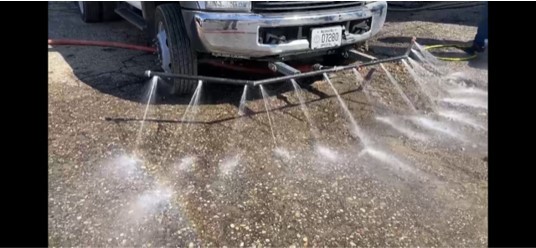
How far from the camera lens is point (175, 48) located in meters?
3.49

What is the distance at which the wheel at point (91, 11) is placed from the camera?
665 centimetres

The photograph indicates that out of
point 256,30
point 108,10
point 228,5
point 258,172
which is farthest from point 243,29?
point 108,10

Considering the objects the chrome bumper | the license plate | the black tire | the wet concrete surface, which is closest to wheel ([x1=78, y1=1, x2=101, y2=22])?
the black tire

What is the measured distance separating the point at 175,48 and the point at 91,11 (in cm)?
401

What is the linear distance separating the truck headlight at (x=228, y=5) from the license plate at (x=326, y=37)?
577 mm

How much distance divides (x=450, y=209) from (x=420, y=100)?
165cm

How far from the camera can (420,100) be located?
12.6 ft

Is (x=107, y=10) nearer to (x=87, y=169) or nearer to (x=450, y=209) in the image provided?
(x=87, y=169)

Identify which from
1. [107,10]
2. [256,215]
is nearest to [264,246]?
[256,215]

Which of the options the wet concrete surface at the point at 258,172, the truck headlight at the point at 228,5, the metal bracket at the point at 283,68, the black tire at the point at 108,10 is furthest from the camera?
the black tire at the point at 108,10

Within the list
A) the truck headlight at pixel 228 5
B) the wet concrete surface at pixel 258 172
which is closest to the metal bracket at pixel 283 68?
the wet concrete surface at pixel 258 172

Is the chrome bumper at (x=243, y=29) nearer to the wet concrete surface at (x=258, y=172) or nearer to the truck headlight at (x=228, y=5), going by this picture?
the truck headlight at (x=228, y=5)

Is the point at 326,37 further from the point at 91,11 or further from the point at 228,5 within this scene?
the point at 91,11

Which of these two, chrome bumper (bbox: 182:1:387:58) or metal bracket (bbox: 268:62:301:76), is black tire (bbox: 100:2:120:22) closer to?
chrome bumper (bbox: 182:1:387:58)
